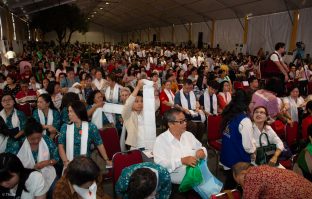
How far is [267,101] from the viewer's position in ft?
14.1

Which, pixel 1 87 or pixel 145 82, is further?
pixel 1 87

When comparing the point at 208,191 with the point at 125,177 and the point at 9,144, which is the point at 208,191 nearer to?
the point at 125,177

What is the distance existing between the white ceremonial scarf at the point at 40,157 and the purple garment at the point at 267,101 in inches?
120

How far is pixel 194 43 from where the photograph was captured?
81.0 feet

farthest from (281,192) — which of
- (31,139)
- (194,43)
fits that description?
(194,43)

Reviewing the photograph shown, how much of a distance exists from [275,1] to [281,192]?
13.5 meters

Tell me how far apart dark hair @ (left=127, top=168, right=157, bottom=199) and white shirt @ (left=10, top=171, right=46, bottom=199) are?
89 centimetres

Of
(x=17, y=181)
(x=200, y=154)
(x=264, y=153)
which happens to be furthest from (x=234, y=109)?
(x=17, y=181)

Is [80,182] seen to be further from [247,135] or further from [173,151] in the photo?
[247,135]

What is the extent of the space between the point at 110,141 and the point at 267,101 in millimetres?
2552

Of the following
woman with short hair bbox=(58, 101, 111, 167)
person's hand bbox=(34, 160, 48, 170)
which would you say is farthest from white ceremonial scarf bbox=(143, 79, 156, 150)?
person's hand bbox=(34, 160, 48, 170)

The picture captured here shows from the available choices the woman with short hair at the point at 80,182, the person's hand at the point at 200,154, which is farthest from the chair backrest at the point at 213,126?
the woman with short hair at the point at 80,182

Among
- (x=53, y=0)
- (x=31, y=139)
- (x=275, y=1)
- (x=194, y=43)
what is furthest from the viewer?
(x=194, y=43)

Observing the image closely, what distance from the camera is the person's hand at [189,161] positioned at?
2475 millimetres
